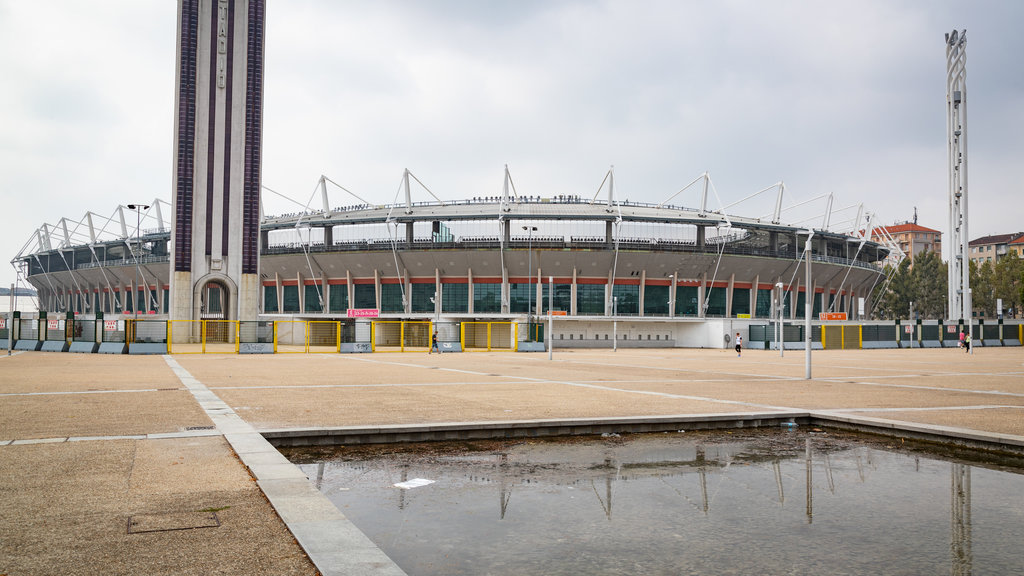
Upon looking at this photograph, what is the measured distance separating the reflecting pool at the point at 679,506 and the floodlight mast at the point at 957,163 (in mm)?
79289

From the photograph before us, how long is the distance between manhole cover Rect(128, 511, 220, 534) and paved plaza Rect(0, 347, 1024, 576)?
24 millimetres

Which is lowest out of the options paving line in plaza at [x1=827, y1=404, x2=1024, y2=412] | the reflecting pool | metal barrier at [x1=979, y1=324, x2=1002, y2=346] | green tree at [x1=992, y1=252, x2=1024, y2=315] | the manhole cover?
metal barrier at [x1=979, y1=324, x2=1002, y2=346]

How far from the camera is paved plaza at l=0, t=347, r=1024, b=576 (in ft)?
16.9

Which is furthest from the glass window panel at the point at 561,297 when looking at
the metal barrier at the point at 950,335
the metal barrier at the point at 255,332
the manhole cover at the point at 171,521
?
the manhole cover at the point at 171,521

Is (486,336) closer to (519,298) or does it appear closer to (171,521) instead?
(519,298)

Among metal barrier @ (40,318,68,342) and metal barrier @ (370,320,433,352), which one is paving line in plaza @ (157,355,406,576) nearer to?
metal barrier @ (40,318,68,342)

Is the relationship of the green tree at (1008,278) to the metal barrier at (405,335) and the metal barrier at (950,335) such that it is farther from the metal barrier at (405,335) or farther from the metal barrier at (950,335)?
the metal barrier at (405,335)

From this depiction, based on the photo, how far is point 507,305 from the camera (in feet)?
253

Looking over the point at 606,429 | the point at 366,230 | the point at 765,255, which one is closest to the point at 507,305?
the point at 366,230

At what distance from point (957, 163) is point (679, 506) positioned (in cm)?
8737

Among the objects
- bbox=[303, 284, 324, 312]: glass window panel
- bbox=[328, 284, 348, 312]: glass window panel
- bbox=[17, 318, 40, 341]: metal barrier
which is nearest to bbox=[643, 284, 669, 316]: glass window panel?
bbox=[328, 284, 348, 312]: glass window panel

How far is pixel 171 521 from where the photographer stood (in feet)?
19.2

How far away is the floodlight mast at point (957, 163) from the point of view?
253 feet

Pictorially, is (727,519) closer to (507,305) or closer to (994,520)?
(994,520)
